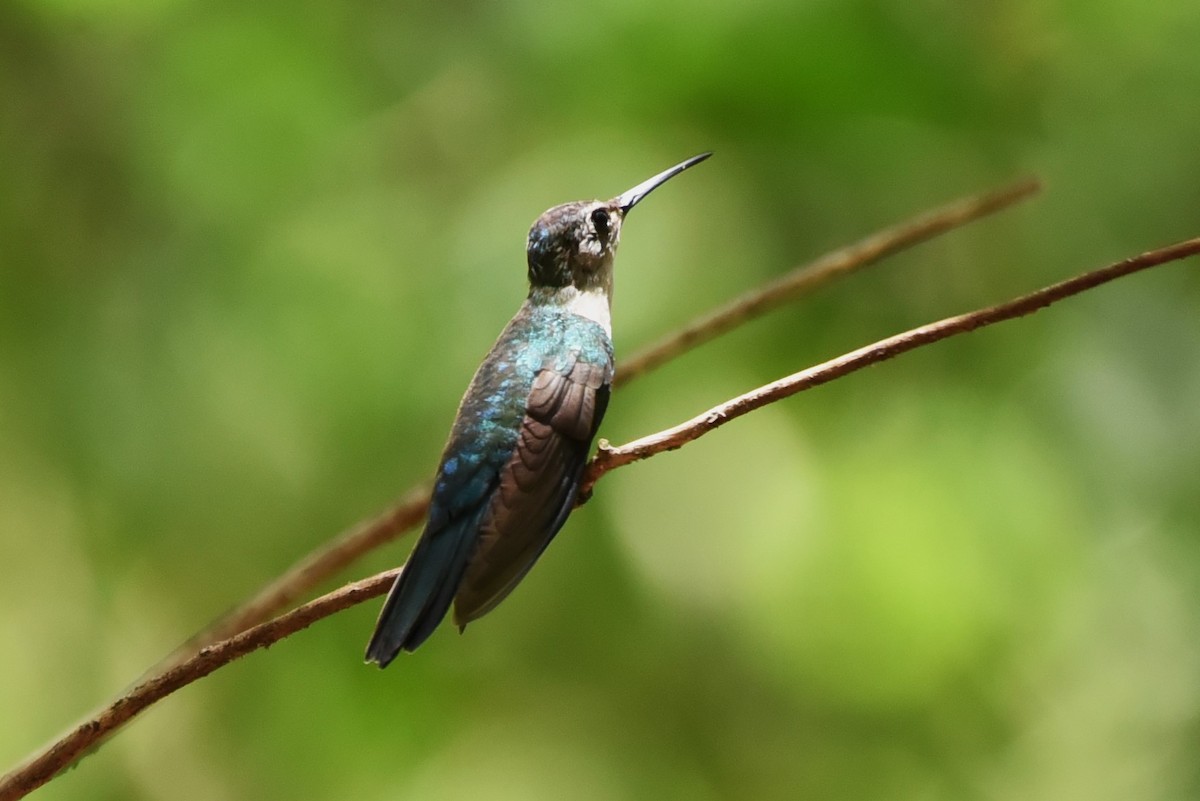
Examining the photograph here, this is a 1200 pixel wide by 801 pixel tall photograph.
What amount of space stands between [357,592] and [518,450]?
0.64 metres

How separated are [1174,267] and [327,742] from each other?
107 inches

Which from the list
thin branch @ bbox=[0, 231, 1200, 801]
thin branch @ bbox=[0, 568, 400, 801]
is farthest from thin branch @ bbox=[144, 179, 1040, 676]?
thin branch @ bbox=[0, 568, 400, 801]

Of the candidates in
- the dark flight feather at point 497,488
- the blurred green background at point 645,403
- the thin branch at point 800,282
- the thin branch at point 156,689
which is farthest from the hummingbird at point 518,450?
the blurred green background at point 645,403

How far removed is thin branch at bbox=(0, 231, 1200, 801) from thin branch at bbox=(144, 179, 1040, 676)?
13.3 inches

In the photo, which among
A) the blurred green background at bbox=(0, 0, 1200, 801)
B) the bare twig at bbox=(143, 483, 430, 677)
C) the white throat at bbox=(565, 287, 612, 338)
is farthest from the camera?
the blurred green background at bbox=(0, 0, 1200, 801)

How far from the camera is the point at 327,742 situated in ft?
10.7

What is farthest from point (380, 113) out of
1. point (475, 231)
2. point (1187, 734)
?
point (1187, 734)

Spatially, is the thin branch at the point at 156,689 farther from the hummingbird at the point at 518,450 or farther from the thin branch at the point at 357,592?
the hummingbird at the point at 518,450

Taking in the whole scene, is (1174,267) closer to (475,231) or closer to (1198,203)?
(1198,203)

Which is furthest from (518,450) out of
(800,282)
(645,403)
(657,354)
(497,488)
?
(645,403)

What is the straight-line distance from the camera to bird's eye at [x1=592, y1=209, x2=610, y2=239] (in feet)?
8.12

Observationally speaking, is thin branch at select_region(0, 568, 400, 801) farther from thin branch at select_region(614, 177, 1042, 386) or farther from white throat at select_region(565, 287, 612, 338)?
white throat at select_region(565, 287, 612, 338)

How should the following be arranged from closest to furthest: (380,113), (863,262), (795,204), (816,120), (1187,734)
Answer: (863,262)
(1187,734)
(816,120)
(795,204)
(380,113)

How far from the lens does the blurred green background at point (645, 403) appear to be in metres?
3.06
